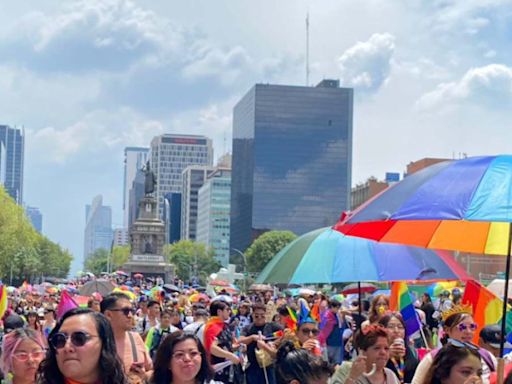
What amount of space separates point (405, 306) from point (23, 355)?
681 centimetres

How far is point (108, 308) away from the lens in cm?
735

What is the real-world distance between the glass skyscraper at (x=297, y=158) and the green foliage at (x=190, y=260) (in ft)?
29.5

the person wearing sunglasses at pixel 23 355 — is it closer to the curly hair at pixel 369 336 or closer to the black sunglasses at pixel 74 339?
the black sunglasses at pixel 74 339

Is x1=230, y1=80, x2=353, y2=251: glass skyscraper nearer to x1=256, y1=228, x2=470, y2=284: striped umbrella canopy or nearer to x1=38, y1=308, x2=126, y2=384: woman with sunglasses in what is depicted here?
x1=256, y1=228, x2=470, y2=284: striped umbrella canopy

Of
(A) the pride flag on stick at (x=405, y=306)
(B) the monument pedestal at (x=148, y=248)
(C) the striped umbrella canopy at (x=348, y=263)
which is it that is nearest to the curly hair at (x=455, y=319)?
(C) the striped umbrella canopy at (x=348, y=263)

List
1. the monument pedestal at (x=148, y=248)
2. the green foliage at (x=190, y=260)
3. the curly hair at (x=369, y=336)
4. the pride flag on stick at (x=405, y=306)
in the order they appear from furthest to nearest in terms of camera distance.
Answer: the green foliage at (x=190, y=260), the monument pedestal at (x=148, y=248), the pride flag on stick at (x=405, y=306), the curly hair at (x=369, y=336)

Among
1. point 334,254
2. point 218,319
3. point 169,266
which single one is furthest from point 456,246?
point 169,266

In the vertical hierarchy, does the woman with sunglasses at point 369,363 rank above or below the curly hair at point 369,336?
below

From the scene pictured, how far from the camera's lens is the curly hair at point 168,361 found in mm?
5137

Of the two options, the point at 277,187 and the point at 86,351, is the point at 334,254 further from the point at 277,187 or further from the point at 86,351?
the point at 277,187

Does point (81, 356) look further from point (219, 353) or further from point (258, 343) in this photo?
point (258, 343)

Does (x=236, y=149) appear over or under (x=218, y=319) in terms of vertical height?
over

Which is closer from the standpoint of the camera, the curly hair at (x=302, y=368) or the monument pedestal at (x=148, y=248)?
the curly hair at (x=302, y=368)

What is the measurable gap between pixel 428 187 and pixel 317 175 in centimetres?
15681
